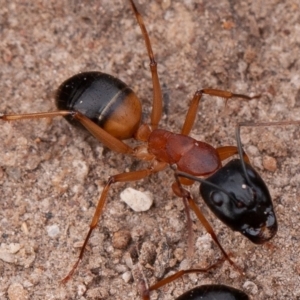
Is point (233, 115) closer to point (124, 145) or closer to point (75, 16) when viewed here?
point (124, 145)

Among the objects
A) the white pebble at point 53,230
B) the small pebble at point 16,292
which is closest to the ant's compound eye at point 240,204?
the white pebble at point 53,230

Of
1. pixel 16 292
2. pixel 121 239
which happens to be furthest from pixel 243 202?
pixel 16 292

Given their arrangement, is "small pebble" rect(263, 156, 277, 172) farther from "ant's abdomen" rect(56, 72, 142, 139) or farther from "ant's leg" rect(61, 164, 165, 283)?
"ant's abdomen" rect(56, 72, 142, 139)

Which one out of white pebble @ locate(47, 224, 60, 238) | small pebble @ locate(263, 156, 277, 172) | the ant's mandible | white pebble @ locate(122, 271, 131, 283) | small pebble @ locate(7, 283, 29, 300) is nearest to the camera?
the ant's mandible

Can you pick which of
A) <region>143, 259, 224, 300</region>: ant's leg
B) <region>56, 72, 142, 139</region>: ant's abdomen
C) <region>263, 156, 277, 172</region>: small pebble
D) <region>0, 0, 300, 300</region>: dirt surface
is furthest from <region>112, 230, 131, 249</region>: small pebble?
<region>263, 156, 277, 172</region>: small pebble

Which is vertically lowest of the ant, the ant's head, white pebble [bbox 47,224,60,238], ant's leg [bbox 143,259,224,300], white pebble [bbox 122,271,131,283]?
white pebble [bbox 122,271,131,283]

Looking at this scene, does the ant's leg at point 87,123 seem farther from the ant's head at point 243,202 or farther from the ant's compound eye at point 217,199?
the ant's compound eye at point 217,199
